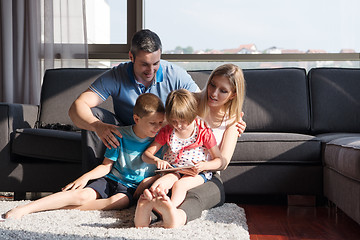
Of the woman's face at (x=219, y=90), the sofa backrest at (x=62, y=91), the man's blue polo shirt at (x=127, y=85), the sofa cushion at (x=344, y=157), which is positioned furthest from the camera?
the sofa backrest at (x=62, y=91)

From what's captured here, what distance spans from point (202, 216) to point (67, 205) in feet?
1.98

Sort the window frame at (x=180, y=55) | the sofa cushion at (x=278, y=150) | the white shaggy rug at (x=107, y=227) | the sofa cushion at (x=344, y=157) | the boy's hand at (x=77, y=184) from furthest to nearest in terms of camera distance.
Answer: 1. the window frame at (x=180, y=55)
2. the sofa cushion at (x=278, y=150)
3. the boy's hand at (x=77, y=184)
4. the sofa cushion at (x=344, y=157)
5. the white shaggy rug at (x=107, y=227)

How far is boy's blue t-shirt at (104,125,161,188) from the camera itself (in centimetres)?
221

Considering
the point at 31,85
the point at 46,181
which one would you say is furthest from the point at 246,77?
→ the point at 31,85

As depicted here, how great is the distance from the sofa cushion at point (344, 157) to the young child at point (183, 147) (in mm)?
521

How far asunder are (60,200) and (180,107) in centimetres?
67

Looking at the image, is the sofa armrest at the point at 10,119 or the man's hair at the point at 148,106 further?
the sofa armrest at the point at 10,119

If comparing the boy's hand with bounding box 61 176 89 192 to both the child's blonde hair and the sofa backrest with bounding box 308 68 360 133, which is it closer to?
the child's blonde hair

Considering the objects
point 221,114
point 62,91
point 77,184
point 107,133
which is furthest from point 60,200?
point 62,91

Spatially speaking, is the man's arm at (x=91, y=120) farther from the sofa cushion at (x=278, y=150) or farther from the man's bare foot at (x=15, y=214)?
the sofa cushion at (x=278, y=150)

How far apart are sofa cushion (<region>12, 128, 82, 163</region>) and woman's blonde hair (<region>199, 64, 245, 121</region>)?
31.8 inches

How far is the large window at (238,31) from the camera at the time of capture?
3873 mm

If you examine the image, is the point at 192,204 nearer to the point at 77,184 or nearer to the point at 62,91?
the point at 77,184

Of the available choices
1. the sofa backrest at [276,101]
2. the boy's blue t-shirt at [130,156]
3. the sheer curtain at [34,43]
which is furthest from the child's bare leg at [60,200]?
the sheer curtain at [34,43]
